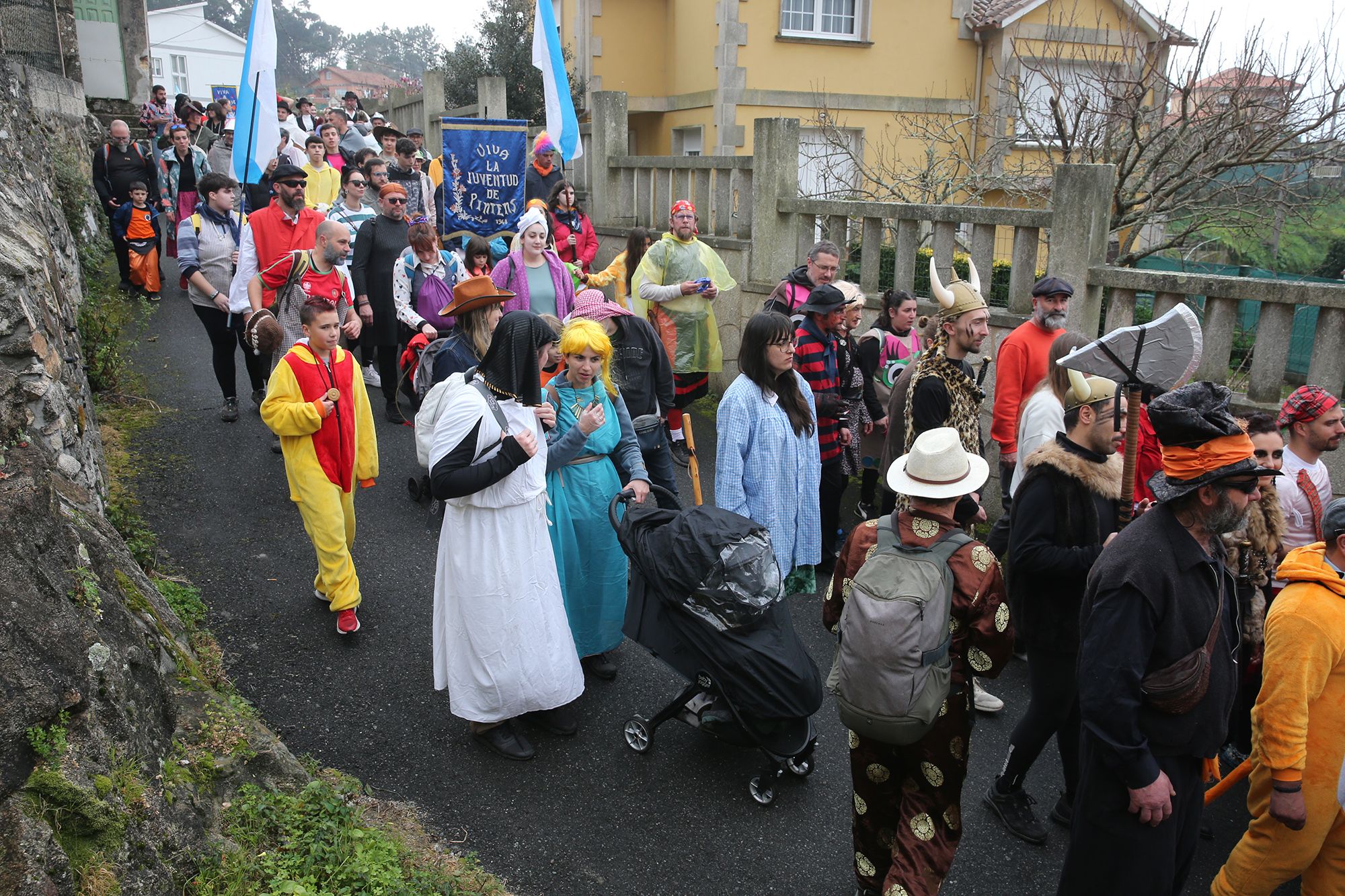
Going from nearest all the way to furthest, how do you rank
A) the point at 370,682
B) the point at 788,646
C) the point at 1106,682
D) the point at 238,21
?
the point at 1106,682 → the point at 788,646 → the point at 370,682 → the point at 238,21

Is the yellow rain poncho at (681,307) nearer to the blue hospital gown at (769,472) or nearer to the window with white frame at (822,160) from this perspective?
the blue hospital gown at (769,472)

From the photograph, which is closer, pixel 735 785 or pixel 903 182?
pixel 735 785

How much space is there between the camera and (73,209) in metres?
12.9

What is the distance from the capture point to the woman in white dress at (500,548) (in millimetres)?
4180

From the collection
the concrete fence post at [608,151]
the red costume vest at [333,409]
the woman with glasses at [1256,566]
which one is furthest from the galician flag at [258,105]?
the woman with glasses at [1256,566]

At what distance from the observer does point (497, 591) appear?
428 centimetres

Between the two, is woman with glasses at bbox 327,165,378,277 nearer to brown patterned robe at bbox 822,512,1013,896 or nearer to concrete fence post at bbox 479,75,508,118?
concrete fence post at bbox 479,75,508,118

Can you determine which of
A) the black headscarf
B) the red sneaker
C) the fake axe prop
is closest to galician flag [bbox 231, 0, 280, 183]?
the red sneaker

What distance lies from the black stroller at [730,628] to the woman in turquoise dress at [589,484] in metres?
0.50

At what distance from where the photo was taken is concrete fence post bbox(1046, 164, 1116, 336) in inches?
270

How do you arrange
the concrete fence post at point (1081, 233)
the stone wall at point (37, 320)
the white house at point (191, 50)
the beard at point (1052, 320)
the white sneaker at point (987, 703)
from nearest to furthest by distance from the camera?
1. the stone wall at point (37, 320)
2. the white sneaker at point (987, 703)
3. the beard at point (1052, 320)
4. the concrete fence post at point (1081, 233)
5. the white house at point (191, 50)

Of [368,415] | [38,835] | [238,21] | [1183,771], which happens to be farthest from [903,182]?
[238,21]

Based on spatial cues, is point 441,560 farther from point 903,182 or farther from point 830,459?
point 903,182

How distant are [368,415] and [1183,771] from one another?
4.50 meters
